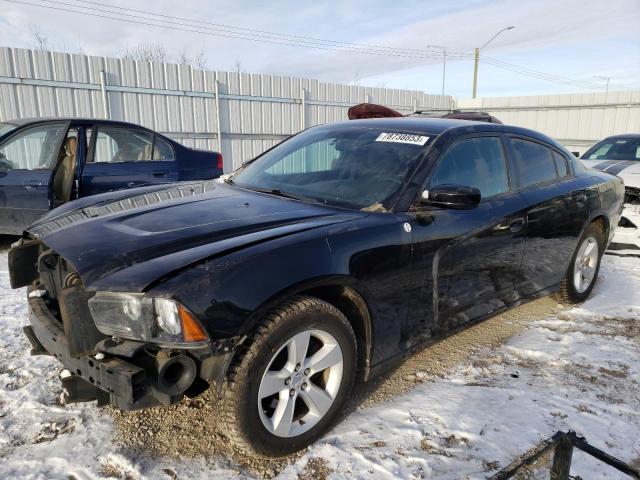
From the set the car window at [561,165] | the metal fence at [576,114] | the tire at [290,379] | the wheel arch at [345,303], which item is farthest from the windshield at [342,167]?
the metal fence at [576,114]

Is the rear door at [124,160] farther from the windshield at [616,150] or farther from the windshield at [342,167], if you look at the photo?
the windshield at [616,150]

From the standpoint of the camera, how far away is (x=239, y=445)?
208 cm

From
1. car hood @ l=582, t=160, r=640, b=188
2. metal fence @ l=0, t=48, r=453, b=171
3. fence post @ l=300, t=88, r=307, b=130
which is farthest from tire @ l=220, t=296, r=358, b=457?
fence post @ l=300, t=88, r=307, b=130

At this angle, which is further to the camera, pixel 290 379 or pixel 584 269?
pixel 584 269

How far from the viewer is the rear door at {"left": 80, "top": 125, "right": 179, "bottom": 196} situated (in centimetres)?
550

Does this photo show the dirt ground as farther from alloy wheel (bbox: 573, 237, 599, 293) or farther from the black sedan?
alloy wheel (bbox: 573, 237, 599, 293)

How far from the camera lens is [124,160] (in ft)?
19.4

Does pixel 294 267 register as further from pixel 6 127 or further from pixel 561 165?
pixel 6 127

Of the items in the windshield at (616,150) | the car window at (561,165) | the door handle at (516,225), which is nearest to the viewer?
the door handle at (516,225)

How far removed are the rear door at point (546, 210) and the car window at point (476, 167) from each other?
19cm

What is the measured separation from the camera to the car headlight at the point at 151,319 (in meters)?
1.81

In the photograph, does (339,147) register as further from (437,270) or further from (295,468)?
(295,468)

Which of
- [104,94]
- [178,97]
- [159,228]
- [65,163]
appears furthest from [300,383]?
[178,97]

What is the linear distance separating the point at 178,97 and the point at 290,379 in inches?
416
